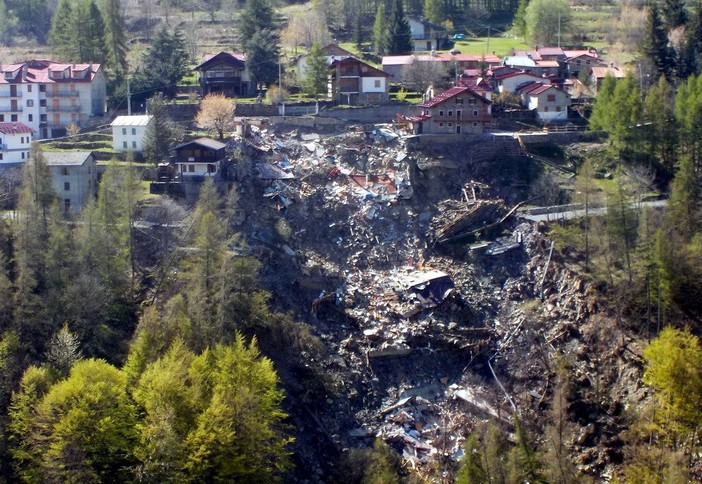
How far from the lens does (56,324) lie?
31781mm

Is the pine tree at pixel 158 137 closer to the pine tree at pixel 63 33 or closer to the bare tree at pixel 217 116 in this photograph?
the bare tree at pixel 217 116

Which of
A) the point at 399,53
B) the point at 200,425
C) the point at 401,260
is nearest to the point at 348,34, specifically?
the point at 399,53

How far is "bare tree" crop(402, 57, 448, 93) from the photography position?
51.1m

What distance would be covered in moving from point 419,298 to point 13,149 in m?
18.2

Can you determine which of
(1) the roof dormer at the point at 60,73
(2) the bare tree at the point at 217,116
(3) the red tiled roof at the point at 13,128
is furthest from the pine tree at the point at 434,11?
(3) the red tiled roof at the point at 13,128

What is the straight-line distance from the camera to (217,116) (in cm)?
4444

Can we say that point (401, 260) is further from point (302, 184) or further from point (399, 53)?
point (399, 53)

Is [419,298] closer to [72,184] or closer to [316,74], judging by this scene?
[72,184]

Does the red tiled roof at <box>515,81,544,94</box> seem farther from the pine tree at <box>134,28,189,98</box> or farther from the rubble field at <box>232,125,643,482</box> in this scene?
the pine tree at <box>134,28,189,98</box>

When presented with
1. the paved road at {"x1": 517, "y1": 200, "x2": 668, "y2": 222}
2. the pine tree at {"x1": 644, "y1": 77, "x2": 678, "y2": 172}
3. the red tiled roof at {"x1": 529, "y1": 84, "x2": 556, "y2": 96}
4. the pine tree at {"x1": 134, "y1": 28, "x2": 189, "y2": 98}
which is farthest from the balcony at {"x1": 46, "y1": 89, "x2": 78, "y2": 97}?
the pine tree at {"x1": 644, "y1": 77, "x2": 678, "y2": 172}

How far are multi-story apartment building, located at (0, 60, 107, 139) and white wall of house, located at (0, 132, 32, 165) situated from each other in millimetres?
6113

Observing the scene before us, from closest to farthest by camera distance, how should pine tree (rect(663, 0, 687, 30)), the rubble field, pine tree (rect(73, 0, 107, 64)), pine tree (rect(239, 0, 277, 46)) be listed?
the rubble field
pine tree (rect(73, 0, 107, 64))
pine tree (rect(239, 0, 277, 46))
pine tree (rect(663, 0, 687, 30))

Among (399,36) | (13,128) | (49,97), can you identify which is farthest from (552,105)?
(13,128)

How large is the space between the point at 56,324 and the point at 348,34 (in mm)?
39539
